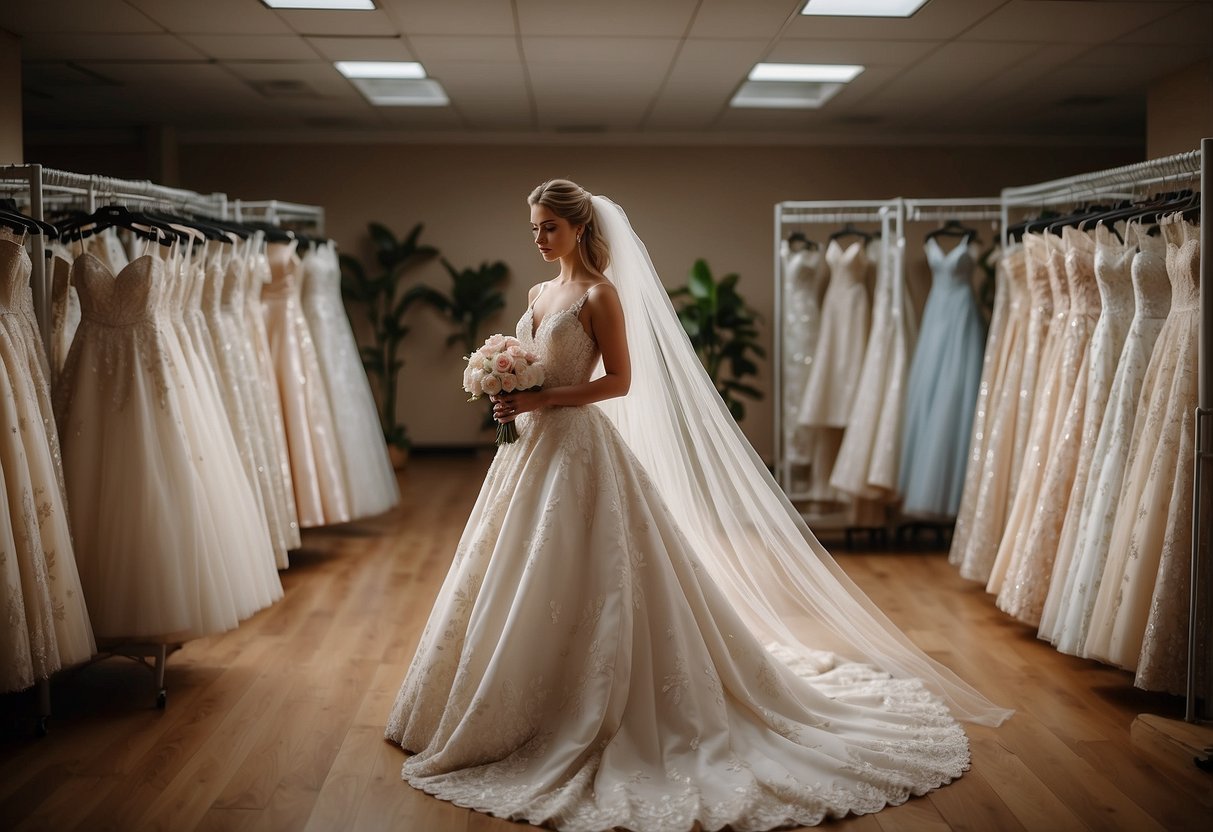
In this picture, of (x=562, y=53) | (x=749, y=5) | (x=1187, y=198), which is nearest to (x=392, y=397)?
(x=562, y=53)

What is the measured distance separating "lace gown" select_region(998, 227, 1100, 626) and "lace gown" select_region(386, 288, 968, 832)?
46.5 inches

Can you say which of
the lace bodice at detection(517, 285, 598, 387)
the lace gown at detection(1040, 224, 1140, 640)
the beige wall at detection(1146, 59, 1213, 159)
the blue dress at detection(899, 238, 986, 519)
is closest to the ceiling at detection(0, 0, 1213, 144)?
the beige wall at detection(1146, 59, 1213, 159)

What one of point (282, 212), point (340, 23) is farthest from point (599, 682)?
point (282, 212)

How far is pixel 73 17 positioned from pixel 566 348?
3930 mm

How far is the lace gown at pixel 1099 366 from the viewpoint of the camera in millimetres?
3814

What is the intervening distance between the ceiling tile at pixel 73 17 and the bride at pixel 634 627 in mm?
3412

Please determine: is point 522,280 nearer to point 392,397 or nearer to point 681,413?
point 392,397

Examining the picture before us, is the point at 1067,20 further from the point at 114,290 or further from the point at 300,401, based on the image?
the point at 114,290

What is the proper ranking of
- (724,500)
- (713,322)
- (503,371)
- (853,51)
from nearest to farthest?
1. (503,371)
2. (724,500)
3. (853,51)
4. (713,322)

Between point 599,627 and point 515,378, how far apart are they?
0.71 m

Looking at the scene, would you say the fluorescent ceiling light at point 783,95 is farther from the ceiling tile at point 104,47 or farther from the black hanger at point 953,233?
the ceiling tile at point 104,47

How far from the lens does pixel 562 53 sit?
608 centimetres

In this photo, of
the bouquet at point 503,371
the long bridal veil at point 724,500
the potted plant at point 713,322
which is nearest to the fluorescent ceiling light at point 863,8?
the potted plant at point 713,322

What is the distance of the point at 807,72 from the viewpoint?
6770 mm
